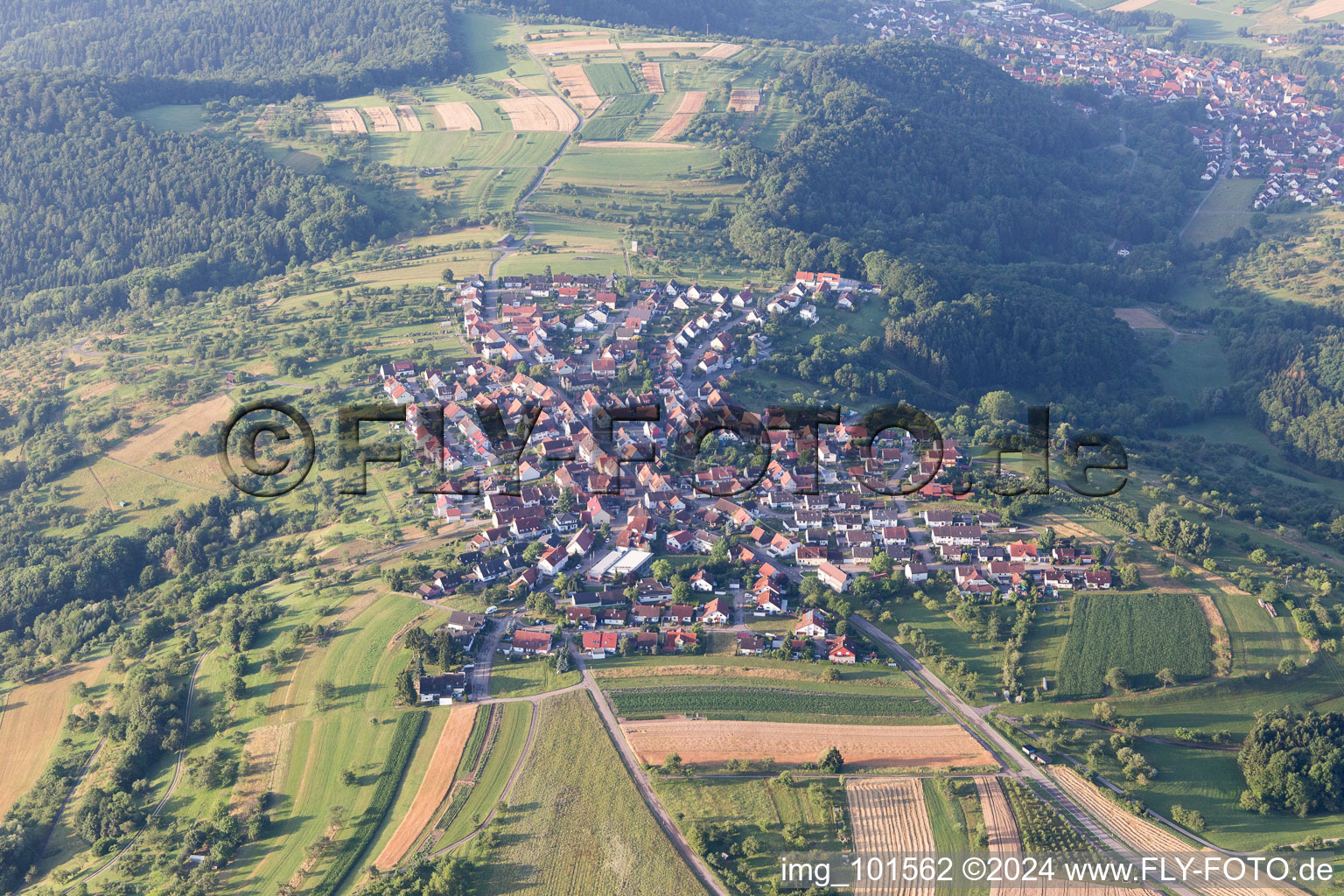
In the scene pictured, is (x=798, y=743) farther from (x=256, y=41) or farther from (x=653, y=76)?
(x=256, y=41)

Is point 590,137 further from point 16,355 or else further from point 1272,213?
point 1272,213

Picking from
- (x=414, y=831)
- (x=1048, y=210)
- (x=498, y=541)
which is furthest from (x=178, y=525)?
(x=1048, y=210)

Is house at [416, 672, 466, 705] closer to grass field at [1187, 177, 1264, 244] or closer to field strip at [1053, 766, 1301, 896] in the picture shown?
field strip at [1053, 766, 1301, 896]

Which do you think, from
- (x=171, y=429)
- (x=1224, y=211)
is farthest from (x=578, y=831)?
(x=1224, y=211)

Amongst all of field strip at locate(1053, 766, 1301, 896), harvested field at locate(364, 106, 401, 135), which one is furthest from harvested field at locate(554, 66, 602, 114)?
field strip at locate(1053, 766, 1301, 896)

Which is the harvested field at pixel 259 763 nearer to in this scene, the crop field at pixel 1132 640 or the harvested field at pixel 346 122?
the crop field at pixel 1132 640

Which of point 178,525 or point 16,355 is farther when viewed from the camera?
point 16,355
